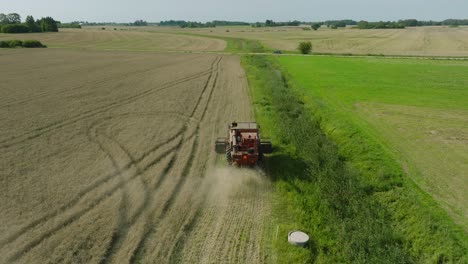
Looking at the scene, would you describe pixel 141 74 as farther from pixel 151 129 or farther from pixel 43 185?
pixel 43 185

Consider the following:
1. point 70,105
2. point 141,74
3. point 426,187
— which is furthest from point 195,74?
point 426,187

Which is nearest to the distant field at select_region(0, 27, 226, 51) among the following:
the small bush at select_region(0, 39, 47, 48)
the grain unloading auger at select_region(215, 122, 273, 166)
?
the small bush at select_region(0, 39, 47, 48)

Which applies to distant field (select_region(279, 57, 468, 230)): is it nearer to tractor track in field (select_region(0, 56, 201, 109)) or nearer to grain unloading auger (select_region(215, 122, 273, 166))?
grain unloading auger (select_region(215, 122, 273, 166))

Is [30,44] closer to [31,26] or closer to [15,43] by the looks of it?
[15,43]

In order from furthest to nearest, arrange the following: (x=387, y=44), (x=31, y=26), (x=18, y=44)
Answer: (x=31, y=26) < (x=387, y=44) < (x=18, y=44)

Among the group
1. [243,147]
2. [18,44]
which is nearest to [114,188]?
[243,147]

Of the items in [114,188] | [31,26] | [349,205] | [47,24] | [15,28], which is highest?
[47,24]

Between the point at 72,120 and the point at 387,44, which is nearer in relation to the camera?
the point at 72,120

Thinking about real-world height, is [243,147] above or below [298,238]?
above

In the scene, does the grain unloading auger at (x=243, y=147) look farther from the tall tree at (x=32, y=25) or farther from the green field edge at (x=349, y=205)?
the tall tree at (x=32, y=25)
